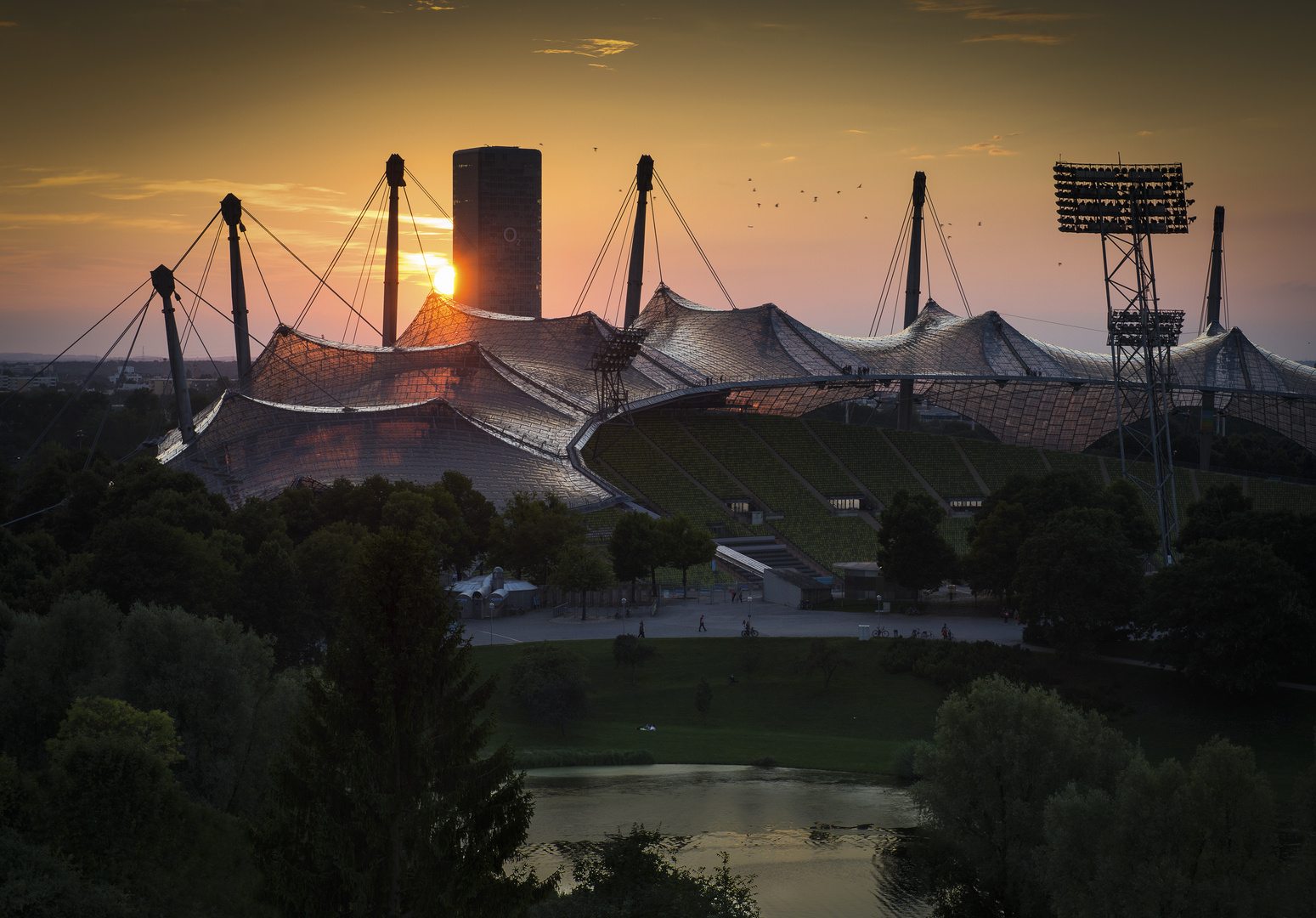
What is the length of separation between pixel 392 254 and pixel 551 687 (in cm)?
5422

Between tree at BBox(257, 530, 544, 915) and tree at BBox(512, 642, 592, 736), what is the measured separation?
20.0m

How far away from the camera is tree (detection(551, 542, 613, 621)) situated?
4791 centimetres

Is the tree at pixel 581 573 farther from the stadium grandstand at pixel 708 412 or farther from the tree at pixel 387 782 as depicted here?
the tree at pixel 387 782

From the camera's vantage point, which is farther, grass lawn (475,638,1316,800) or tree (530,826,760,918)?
grass lawn (475,638,1316,800)

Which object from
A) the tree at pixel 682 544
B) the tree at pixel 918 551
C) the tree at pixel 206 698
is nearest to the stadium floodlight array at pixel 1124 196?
the tree at pixel 918 551

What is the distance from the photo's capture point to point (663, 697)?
127ft

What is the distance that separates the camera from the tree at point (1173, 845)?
798 inches

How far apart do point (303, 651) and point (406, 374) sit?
32.3 m

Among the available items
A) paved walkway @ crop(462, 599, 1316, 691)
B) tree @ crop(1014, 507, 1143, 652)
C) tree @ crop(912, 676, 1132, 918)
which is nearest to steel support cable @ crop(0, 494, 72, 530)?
paved walkway @ crop(462, 599, 1316, 691)

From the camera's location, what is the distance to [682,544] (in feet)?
171

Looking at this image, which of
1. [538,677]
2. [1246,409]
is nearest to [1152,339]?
[538,677]

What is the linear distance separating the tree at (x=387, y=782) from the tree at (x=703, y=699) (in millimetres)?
21744

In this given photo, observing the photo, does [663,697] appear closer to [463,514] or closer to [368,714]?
[463,514]

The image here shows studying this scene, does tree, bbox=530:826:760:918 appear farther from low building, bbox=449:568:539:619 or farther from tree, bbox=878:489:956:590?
tree, bbox=878:489:956:590
